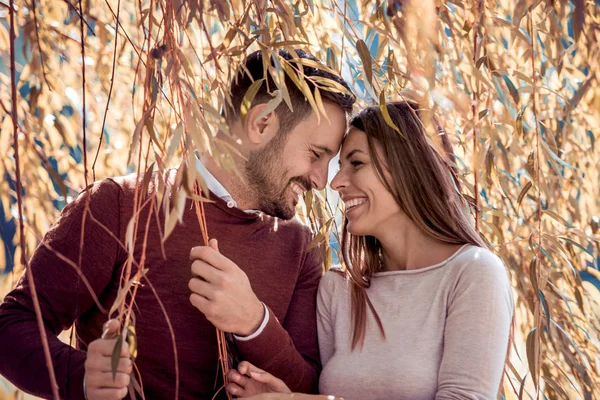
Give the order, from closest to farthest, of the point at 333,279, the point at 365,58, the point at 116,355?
the point at 116,355 → the point at 365,58 → the point at 333,279

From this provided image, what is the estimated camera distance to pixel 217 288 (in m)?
1.31

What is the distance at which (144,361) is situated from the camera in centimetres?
148

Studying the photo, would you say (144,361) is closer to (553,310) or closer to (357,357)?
(357,357)

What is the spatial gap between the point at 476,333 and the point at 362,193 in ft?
→ 1.33

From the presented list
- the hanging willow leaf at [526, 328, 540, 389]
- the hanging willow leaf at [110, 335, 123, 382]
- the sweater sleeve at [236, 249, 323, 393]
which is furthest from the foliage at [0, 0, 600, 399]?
the hanging willow leaf at [110, 335, 123, 382]

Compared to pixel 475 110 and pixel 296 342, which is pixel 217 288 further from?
pixel 475 110

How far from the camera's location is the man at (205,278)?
1.31 m

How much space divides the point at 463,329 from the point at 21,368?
2.57 ft

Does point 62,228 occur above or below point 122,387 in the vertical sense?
above

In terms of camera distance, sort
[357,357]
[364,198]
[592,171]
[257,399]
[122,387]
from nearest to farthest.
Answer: [122,387]
[257,399]
[357,357]
[364,198]
[592,171]

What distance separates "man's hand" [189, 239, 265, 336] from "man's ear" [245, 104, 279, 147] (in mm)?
414

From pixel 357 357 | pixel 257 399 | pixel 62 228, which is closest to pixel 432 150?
pixel 357 357

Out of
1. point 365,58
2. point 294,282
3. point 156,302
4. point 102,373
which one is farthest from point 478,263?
point 102,373

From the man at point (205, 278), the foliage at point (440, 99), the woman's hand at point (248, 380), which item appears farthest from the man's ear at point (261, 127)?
the woman's hand at point (248, 380)
